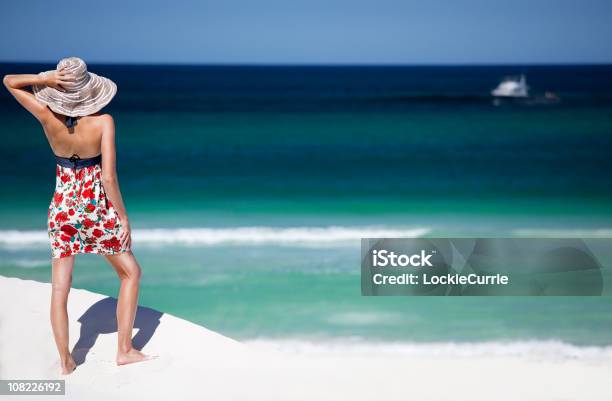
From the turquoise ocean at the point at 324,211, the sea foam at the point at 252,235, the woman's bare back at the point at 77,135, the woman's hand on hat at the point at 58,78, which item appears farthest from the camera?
the sea foam at the point at 252,235

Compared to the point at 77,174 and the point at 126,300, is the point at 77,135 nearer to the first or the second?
the point at 77,174

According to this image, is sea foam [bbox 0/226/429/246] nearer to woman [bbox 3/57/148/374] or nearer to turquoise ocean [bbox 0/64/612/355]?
turquoise ocean [bbox 0/64/612/355]

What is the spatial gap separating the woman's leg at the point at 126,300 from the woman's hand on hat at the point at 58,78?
888 millimetres

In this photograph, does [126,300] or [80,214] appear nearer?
[80,214]

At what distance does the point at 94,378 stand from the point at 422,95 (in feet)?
155

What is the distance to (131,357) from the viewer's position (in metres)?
3.46

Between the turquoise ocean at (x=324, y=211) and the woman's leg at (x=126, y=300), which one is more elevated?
the turquoise ocean at (x=324, y=211)

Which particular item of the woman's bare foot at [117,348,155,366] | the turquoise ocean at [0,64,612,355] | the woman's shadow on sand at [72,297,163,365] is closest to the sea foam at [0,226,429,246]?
the turquoise ocean at [0,64,612,355]

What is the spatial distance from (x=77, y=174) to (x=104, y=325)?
1.24 meters

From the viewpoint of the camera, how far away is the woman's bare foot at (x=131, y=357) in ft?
11.2

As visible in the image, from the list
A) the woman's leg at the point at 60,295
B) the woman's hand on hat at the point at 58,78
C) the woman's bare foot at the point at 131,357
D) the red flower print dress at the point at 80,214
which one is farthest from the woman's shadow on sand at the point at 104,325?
the woman's hand on hat at the point at 58,78

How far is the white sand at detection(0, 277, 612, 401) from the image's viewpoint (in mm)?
3266

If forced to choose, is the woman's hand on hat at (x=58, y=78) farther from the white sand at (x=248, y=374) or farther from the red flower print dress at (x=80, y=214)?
the white sand at (x=248, y=374)

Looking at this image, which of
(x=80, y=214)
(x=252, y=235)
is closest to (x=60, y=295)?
(x=80, y=214)
